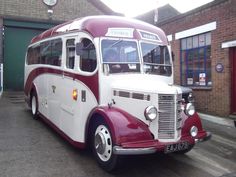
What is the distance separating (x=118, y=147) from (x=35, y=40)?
21.0ft

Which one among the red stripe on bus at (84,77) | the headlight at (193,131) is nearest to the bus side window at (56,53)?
the red stripe on bus at (84,77)

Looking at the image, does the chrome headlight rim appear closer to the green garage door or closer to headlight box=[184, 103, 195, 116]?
headlight box=[184, 103, 195, 116]

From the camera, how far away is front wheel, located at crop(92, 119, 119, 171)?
5441mm

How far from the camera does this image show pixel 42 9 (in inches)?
688

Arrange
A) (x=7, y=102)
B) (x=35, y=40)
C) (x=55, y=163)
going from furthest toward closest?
1. (x=7, y=102)
2. (x=35, y=40)
3. (x=55, y=163)

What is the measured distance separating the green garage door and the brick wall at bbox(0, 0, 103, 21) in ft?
1.61

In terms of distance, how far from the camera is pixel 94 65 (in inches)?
244

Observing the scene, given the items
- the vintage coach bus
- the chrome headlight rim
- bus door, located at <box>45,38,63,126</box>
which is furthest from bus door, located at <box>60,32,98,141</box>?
the chrome headlight rim

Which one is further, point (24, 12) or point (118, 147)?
point (24, 12)

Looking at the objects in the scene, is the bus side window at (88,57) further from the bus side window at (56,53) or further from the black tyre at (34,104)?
the black tyre at (34,104)

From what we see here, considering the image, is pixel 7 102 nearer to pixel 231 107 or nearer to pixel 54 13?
pixel 54 13

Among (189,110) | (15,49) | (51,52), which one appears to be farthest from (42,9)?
(189,110)

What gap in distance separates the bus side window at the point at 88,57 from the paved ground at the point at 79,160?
5.51ft

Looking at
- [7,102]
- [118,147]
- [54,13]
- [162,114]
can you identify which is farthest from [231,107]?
[54,13]
